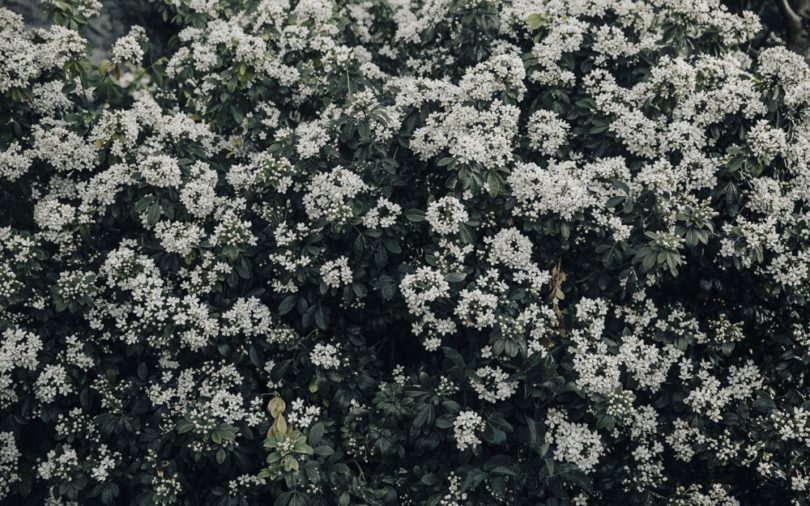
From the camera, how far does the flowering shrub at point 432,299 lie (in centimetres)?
451

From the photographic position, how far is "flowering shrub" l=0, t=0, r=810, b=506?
4508mm

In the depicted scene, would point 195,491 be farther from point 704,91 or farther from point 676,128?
point 704,91

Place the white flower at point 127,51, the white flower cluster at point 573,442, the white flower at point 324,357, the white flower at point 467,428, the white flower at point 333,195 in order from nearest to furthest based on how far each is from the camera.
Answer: the white flower at point 467,428 → the white flower cluster at point 573,442 → the white flower at point 333,195 → the white flower at point 324,357 → the white flower at point 127,51

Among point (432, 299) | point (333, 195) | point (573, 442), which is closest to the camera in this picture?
point (432, 299)

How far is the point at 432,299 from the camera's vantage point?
4277 millimetres

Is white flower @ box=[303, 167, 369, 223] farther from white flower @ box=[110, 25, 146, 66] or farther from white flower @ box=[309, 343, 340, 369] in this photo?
white flower @ box=[110, 25, 146, 66]

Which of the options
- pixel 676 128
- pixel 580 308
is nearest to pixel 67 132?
pixel 580 308

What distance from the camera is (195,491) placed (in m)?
4.84

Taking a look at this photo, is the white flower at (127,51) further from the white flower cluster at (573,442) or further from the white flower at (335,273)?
the white flower cluster at (573,442)

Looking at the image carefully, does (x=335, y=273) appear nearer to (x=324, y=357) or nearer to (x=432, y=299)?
(x=324, y=357)

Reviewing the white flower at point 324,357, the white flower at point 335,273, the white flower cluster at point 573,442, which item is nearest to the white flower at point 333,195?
the white flower at point 335,273

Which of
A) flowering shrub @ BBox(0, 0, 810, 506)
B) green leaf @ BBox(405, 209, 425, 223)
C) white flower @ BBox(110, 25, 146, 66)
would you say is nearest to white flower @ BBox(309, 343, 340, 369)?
flowering shrub @ BBox(0, 0, 810, 506)

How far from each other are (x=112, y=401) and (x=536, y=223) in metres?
2.89

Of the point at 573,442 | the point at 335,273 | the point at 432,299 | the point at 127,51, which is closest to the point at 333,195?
the point at 335,273
